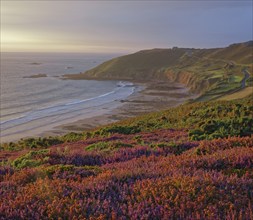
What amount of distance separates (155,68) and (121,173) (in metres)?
152

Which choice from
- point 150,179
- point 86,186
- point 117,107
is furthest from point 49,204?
point 117,107

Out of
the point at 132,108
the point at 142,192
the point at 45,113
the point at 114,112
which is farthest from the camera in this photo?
the point at 132,108

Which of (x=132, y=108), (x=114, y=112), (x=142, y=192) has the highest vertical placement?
(x=142, y=192)

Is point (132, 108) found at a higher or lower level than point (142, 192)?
→ lower

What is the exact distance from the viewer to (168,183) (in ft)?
18.4

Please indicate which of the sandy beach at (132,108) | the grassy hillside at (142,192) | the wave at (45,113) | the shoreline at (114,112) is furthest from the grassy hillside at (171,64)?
the grassy hillside at (142,192)

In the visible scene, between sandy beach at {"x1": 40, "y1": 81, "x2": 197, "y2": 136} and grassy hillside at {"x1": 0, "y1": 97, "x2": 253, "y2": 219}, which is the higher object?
grassy hillside at {"x1": 0, "y1": 97, "x2": 253, "y2": 219}

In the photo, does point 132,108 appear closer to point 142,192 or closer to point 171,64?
point 142,192

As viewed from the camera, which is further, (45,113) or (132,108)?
(132,108)

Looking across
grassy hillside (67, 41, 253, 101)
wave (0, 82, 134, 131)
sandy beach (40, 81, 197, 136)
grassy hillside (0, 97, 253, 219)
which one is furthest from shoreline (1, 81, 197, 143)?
grassy hillside (0, 97, 253, 219)

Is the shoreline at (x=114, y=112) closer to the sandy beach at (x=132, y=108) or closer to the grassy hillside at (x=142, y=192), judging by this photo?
the sandy beach at (x=132, y=108)

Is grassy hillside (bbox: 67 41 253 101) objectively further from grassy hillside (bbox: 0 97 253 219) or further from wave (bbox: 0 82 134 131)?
grassy hillside (bbox: 0 97 253 219)

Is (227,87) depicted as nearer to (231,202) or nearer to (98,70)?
(231,202)

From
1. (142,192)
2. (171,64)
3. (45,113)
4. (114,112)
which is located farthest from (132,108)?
(171,64)
